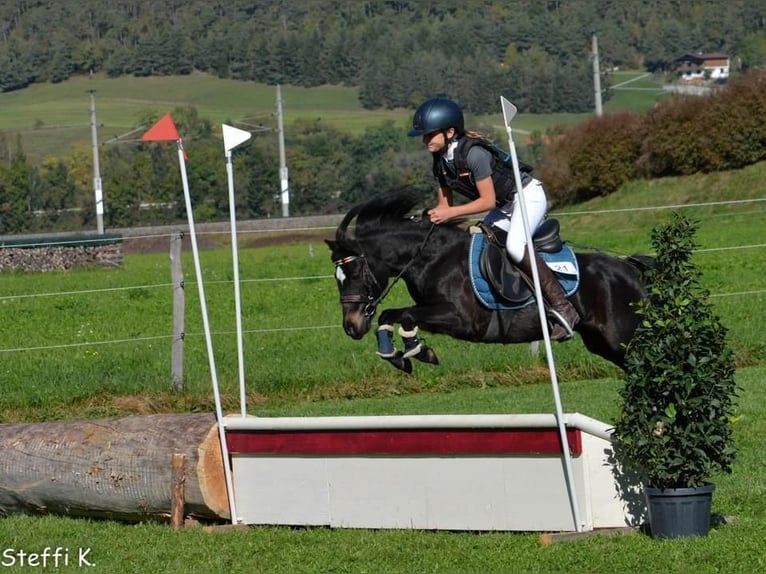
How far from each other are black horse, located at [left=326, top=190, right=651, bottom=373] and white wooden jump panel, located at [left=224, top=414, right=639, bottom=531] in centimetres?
97

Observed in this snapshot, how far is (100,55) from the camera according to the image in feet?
381

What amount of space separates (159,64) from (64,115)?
32036 mm

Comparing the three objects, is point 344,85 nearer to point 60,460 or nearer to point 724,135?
point 724,135

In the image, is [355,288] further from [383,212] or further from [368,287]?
[383,212]

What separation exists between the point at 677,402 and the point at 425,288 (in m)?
2.30

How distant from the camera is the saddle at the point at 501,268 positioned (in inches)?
289

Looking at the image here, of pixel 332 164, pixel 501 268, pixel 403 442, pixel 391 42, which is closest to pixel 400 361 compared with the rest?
pixel 501 268

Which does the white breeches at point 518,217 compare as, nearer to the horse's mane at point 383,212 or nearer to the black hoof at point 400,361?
the horse's mane at point 383,212

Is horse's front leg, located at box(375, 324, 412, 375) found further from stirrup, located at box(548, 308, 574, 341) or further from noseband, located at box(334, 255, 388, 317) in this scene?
stirrup, located at box(548, 308, 574, 341)

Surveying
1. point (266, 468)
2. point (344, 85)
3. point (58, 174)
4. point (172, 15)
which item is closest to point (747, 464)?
point (266, 468)

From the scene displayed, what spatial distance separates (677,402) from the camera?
17.7ft

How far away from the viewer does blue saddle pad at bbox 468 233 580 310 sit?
289 inches

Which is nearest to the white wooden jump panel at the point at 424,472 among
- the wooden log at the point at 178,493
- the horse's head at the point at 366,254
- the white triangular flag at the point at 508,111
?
the wooden log at the point at 178,493

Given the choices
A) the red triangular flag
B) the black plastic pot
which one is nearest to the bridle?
the red triangular flag
